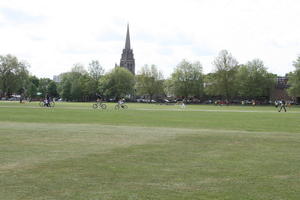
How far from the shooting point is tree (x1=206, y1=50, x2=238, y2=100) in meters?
112

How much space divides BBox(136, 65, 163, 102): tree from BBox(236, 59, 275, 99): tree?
1325 inches

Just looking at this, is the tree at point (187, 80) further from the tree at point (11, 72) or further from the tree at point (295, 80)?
the tree at point (11, 72)

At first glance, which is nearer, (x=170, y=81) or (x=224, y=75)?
(x=224, y=75)

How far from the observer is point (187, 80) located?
125 meters

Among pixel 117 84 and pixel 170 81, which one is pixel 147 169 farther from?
pixel 117 84

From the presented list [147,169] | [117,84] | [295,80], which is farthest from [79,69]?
[147,169]

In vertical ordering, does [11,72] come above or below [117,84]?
above

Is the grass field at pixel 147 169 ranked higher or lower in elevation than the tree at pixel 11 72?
lower

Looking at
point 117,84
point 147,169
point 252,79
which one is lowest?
point 147,169

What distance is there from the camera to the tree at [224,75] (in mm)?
111938

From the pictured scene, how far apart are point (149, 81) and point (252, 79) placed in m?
39.2

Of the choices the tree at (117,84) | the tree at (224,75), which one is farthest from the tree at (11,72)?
the tree at (224,75)

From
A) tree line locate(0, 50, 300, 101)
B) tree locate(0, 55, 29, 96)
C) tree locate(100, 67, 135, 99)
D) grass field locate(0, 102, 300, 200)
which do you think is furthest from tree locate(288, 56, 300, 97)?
grass field locate(0, 102, 300, 200)

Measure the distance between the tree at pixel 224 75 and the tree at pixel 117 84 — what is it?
3477cm
